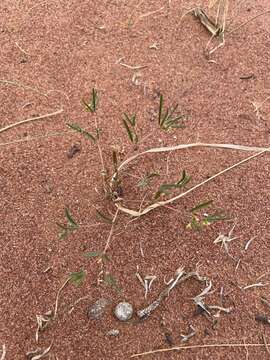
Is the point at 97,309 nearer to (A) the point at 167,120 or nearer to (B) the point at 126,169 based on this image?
(B) the point at 126,169

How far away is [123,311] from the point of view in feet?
4.25

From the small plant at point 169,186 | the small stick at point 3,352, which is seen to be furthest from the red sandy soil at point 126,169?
the small plant at point 169,186

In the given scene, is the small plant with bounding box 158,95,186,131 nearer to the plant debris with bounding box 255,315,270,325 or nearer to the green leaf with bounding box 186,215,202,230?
the green leaf with bounding box 186,215,202,230

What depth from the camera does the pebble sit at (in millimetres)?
1296

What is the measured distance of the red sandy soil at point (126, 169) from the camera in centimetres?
131

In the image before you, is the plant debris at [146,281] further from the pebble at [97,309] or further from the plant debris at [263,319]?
the plant debris at [263,319]

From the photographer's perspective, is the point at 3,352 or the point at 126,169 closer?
the point at 3,352

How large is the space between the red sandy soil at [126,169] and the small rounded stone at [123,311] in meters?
0.02

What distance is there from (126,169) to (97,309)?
1.53 ft

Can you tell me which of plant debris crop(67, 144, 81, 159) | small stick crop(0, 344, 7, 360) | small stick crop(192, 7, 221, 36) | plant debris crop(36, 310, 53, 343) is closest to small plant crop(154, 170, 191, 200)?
plant debris crop(67, 144, 81, 159)

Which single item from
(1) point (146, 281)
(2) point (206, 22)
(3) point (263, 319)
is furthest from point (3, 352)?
(2) point (206, 22)

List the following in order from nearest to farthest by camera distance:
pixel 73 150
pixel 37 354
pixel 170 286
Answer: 1. pixel 37 354
2. pixel 170 286
3. pixel 73 150

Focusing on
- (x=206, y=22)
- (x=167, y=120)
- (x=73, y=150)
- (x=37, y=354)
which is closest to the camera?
(x=37, y=354)

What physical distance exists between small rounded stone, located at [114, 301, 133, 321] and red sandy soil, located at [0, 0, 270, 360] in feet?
0.07
